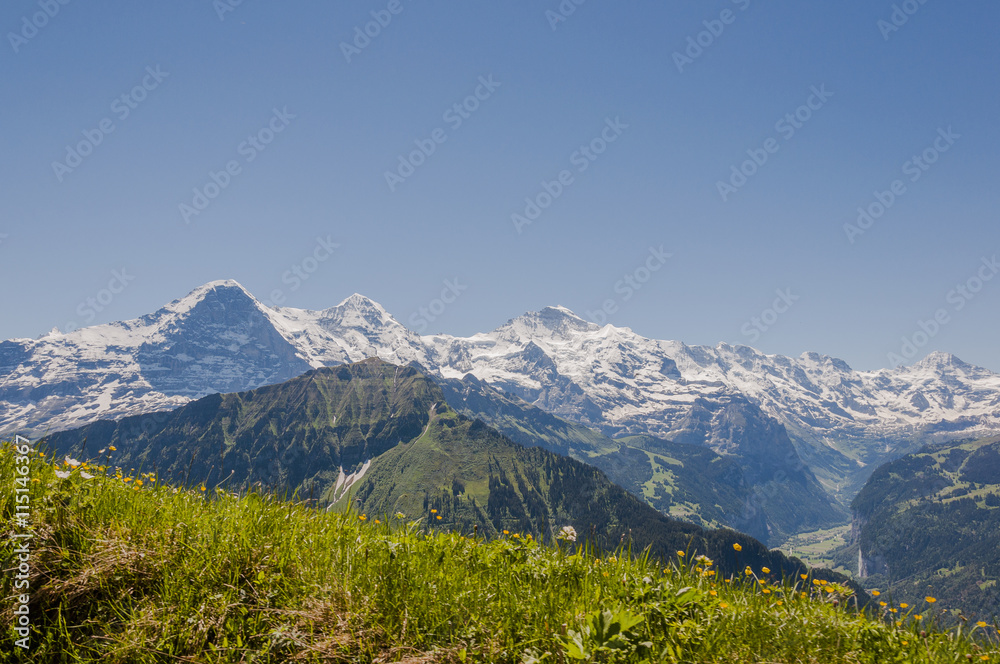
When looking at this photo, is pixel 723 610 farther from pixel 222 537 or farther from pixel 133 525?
pixel 133 525

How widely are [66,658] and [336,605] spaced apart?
222cm

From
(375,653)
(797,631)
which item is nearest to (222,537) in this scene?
(375,653)

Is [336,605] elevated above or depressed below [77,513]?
below

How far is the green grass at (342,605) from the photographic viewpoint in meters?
4.44

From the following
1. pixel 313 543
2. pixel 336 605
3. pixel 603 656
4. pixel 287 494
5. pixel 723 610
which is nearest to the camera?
pixel 603 656

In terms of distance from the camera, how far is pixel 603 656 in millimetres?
4148

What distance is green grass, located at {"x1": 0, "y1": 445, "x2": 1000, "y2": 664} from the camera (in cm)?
444

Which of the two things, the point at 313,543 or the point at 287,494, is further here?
the point at 287,494

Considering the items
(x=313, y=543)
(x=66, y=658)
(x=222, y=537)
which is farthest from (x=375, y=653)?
(x=66, y=658)

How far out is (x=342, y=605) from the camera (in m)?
4.93

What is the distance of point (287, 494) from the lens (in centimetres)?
805

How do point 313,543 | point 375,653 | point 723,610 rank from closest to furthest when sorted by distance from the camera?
point 375,653
point 723,610
point 313,543

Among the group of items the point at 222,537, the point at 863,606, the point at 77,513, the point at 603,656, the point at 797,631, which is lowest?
the point at 863,606

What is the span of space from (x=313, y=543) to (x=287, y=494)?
246 cm
